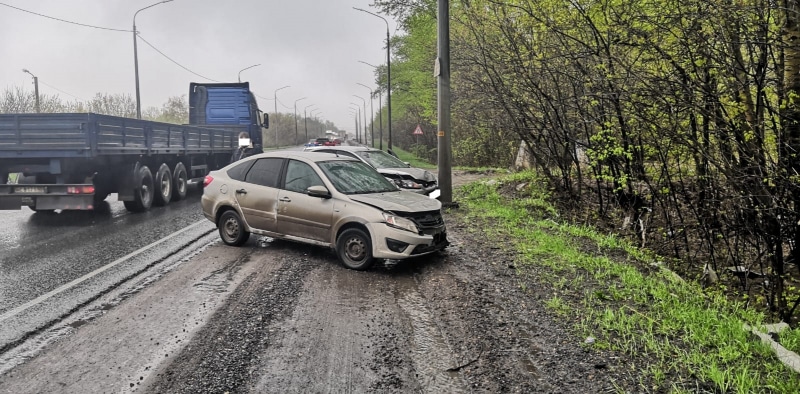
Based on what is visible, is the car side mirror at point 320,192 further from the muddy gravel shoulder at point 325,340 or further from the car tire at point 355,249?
the muddy gravel shoulder at point 325,340

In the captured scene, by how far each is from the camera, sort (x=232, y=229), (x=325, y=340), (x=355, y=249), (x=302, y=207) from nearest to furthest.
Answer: (x=325, y=340) < (x=355, y=249) < (x=302, y=207) < (x=232, y=229)

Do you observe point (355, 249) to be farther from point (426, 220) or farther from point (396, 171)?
point (396, 171)

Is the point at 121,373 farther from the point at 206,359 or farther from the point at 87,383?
the point at 206,359

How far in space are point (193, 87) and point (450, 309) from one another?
15935 millimetres

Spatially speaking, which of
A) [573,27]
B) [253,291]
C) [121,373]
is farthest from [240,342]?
[573,27]

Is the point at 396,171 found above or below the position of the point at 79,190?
above

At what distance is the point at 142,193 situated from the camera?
11.4 metres

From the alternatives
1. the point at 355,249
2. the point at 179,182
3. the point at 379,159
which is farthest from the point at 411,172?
the point at 179,182

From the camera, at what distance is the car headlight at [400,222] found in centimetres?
636

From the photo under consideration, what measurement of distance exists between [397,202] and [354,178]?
3.18ft

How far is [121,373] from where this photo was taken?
3.59 metres

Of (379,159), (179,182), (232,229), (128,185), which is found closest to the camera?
(232,229)

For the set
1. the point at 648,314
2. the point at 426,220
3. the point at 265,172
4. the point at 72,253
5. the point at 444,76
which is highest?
the point at 444,76

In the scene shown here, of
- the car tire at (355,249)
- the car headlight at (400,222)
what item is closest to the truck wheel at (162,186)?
the car tire at (355,249)
